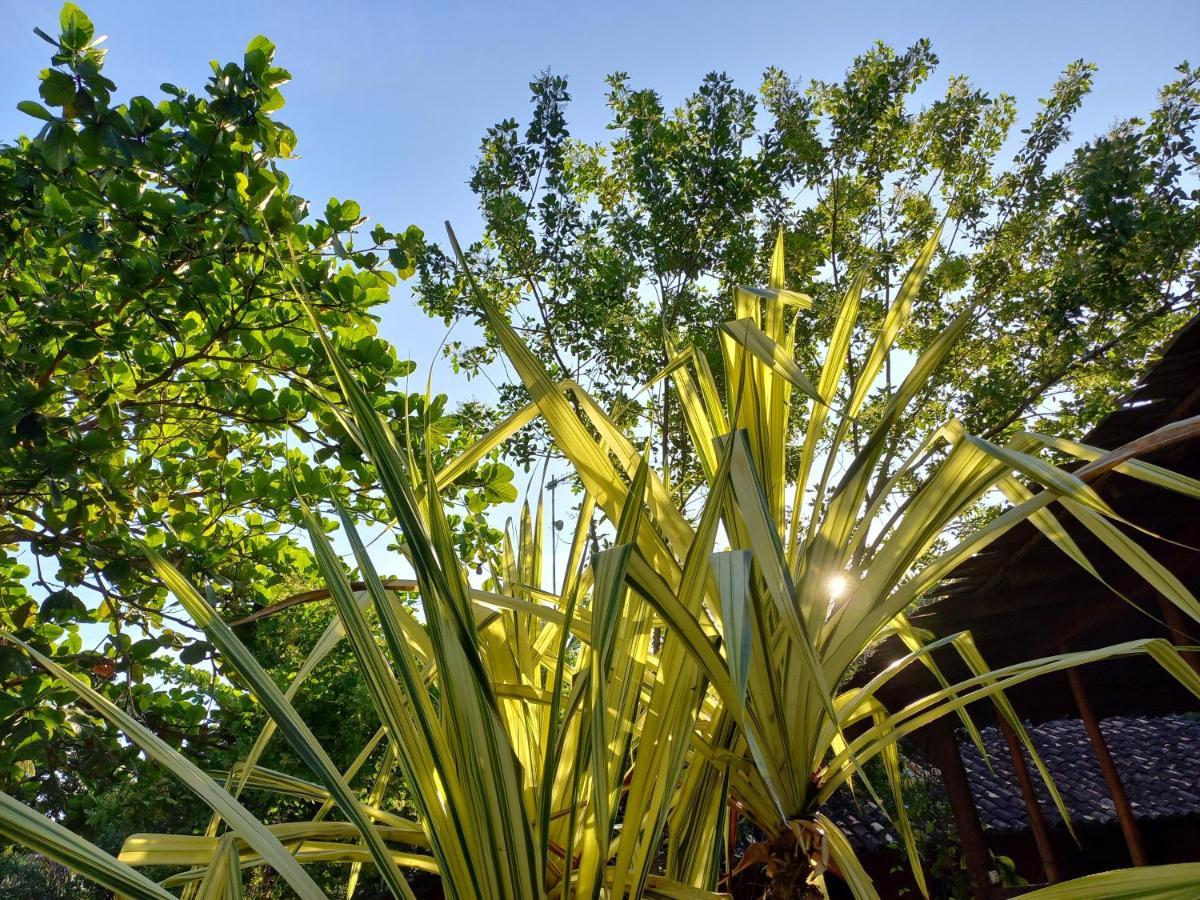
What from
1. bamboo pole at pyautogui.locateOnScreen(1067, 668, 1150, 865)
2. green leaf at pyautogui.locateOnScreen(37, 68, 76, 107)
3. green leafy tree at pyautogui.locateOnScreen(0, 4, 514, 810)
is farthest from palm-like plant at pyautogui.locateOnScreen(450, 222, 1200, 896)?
bamboo pole at pyautogui.locateOnScreen(1067, 668, 1150, 865)

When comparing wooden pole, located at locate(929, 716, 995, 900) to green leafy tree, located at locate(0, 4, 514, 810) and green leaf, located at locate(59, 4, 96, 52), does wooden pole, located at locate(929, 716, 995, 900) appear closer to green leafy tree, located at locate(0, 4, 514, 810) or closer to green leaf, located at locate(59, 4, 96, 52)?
green leafy tree, located at locate(0, 4, 514, 810)

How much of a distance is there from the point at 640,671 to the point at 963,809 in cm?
288

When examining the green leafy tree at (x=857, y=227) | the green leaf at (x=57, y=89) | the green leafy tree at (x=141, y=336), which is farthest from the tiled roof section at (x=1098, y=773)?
the green leaf at (x=57, y=89)

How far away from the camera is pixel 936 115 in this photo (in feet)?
21.5

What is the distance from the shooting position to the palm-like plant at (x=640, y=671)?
68cm

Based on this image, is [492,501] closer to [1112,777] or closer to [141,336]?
[141,336]

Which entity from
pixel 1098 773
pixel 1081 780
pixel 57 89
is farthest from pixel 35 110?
pixel 1098 773

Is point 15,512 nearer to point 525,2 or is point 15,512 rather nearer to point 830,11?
point 525,2

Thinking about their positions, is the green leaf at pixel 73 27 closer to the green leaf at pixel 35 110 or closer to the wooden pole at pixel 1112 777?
the green leaf at pixel 35 110

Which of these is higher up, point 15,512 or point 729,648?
point 15,512

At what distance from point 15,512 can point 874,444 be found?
2.23 m

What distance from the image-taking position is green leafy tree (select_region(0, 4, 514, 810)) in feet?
6.10

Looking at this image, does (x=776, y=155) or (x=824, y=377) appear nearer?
(x=824, y=377)

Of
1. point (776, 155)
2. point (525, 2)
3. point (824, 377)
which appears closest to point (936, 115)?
point (776, 155)
